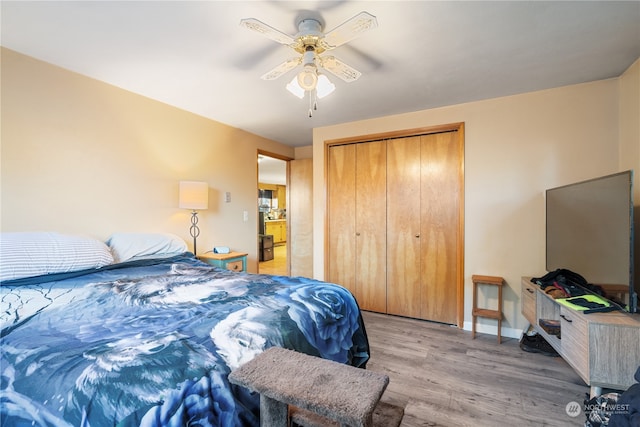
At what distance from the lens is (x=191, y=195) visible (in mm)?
2939

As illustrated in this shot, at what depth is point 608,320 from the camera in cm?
156

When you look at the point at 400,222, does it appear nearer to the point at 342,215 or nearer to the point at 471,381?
the point at 342,215

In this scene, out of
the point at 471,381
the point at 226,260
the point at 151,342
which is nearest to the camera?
the point at 151,342

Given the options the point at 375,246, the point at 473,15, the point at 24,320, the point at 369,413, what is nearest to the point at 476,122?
the point at 473,15

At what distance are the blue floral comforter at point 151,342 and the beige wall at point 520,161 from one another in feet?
6.22

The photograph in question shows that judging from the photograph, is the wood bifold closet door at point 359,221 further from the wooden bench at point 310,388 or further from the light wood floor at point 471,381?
the wooden bench at point 310,388

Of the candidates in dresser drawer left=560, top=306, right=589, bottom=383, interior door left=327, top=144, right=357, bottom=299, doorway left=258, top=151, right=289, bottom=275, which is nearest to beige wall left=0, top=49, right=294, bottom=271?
interior door left=327, top=144, right=357, bottom=299

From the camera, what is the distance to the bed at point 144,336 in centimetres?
77

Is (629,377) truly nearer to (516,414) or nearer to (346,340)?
(516,414)

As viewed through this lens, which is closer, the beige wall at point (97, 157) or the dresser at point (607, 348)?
the dresser at point (607, 348)

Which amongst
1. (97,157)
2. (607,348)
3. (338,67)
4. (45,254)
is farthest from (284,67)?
(607,348)

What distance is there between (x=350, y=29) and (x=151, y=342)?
5.67ft

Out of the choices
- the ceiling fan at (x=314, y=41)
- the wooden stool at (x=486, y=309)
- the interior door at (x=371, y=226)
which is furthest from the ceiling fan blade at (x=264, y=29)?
the wooden stool at (x=486, y=309)

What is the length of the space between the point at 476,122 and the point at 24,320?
145 inches
